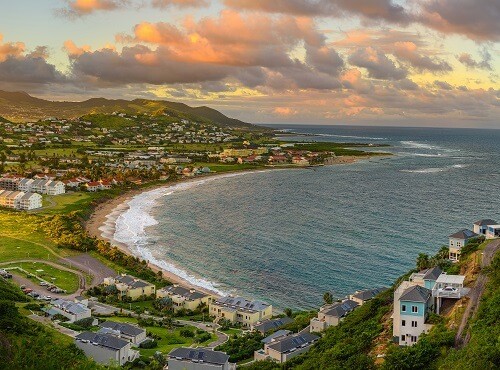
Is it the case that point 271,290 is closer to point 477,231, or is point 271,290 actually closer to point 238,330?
point 238,330

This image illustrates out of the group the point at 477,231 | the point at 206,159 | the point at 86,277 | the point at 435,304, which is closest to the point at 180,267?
the point at 86,277

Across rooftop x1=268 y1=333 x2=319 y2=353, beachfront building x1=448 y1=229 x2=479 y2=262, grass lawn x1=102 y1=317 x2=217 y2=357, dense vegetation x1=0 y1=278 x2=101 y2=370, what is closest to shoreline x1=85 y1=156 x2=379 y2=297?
grass lawn x1=102 y1=317 x2=217 y2=357

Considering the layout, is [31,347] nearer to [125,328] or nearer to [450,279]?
[125,328]

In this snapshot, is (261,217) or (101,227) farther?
(261,217)

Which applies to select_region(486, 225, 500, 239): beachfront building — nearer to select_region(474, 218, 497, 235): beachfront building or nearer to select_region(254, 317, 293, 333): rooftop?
select_region(474, 218, 497, 235): beachfront building

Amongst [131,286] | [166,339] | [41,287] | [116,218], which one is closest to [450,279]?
A: [166,339]
